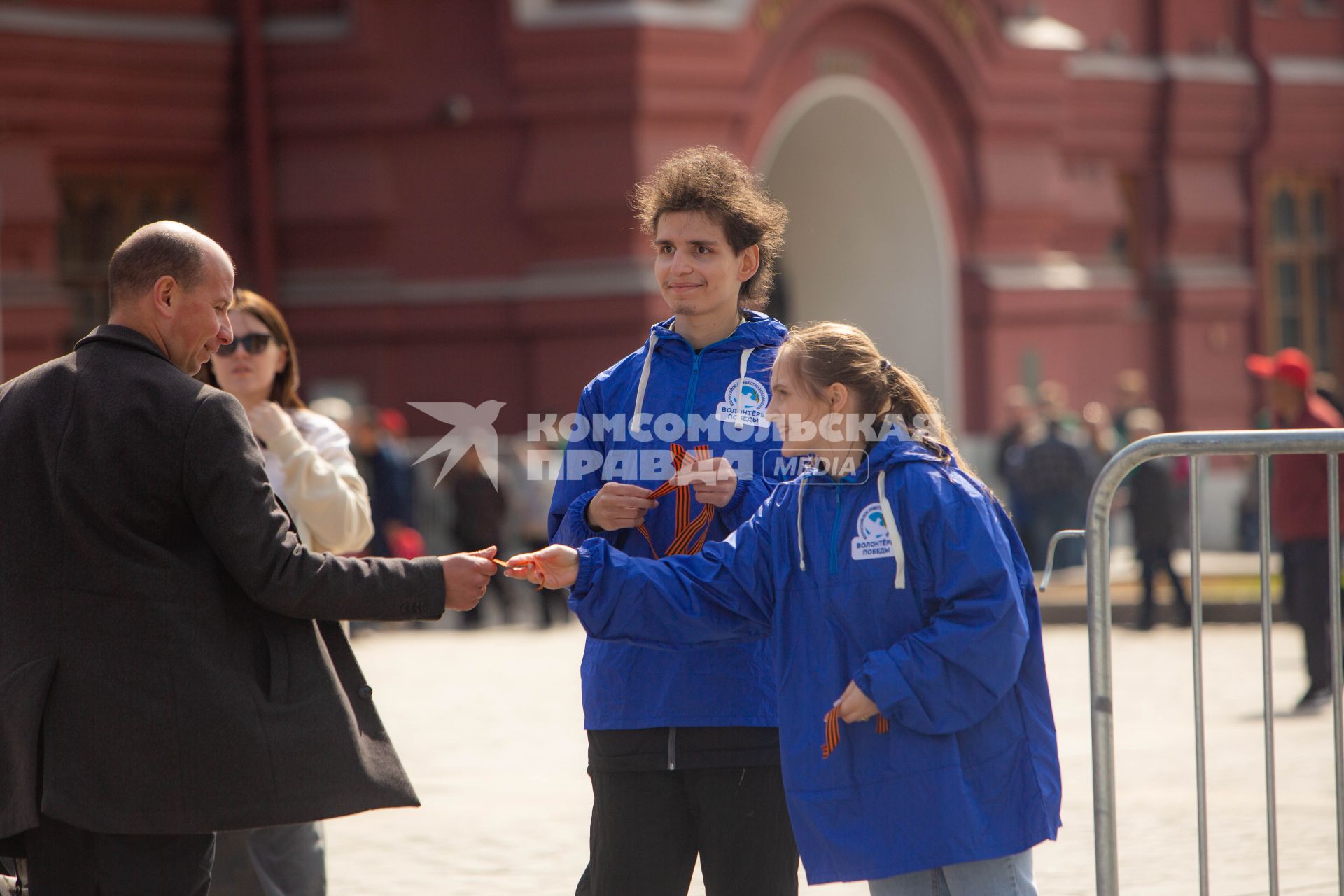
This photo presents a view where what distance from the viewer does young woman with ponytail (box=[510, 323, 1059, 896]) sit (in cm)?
356

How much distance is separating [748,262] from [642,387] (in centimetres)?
40

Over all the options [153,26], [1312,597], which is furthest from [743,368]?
[153,26]

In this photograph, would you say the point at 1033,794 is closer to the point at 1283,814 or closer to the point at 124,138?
the point at 1283,814

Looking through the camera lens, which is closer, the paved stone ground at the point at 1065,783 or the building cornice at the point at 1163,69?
the paved stone ground at the point at 1065,783

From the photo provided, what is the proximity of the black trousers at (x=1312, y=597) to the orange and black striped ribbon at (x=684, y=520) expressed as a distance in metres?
6.80

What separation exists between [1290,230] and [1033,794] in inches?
828

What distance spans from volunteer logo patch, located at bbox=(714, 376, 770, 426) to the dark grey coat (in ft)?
3.28

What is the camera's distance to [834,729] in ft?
11.9

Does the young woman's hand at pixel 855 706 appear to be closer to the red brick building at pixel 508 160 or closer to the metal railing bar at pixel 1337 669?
the metal railing bar at pixel 1337 669

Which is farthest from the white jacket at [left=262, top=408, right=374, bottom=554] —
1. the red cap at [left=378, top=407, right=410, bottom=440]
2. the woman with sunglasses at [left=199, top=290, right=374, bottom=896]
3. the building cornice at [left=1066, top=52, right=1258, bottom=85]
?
the building cornice at [left=1066, top=52, right=1258, bottom=85]

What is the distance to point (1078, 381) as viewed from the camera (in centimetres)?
2061

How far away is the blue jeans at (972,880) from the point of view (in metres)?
3.63

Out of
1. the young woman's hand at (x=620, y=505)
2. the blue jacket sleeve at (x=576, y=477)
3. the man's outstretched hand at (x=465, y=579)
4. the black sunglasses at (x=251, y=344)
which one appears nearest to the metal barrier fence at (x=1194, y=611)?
the young woman's hand at (x=620, y=505)

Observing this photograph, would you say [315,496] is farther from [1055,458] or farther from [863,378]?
[1055,458]
